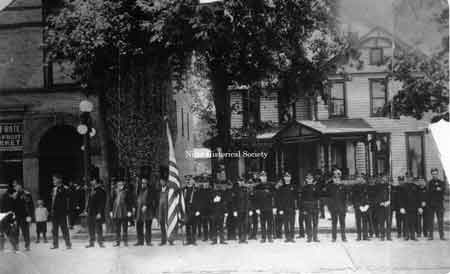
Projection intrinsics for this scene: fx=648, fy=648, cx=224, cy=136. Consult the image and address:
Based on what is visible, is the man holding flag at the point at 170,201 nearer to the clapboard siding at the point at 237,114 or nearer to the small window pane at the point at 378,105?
the clapboard siding at the point at 237,114

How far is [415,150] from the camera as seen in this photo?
8305 mm

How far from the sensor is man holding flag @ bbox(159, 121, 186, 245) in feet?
28.0

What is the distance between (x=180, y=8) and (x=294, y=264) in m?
3.52

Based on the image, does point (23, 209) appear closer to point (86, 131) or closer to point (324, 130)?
point (86, 131)

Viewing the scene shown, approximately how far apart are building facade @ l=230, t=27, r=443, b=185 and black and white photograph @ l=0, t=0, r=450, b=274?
18mm

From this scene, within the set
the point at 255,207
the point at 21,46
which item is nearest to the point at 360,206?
the point at 255,207

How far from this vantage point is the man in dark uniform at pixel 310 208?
8523 mm

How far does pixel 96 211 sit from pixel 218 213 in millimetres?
1659

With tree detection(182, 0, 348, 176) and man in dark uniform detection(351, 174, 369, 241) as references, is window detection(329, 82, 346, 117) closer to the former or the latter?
tree detection(182, 0, 348, 176)

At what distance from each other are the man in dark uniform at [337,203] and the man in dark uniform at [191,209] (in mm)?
1786

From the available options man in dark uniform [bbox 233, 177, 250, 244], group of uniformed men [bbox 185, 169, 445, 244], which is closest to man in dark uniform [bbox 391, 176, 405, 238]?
group of uniformed men [bbox 185, 169, 445, 244]

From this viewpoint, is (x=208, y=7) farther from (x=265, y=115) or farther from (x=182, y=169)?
(x=182, y=169)

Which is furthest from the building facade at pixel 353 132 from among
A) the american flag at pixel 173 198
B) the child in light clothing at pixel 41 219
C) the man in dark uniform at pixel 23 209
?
the man in dark uniform at pixel 23 209

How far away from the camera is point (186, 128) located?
841 centimetres
